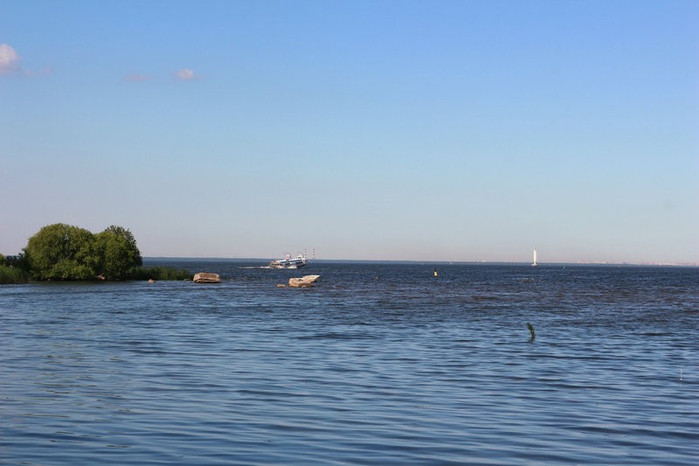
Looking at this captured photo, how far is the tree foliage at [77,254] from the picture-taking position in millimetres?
119938

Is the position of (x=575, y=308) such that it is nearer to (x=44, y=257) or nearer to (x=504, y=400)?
(x=504, y=400)

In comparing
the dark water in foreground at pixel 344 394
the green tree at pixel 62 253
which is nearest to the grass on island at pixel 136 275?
the green tree at pixel 62 253

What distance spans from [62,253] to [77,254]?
2339 millimetres

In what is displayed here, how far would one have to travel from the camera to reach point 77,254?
404 feet

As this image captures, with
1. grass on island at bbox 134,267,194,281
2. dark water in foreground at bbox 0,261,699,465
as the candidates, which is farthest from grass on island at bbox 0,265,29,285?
dark water in foreground at bbox 0,261,699,465

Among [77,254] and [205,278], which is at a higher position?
[77,254]

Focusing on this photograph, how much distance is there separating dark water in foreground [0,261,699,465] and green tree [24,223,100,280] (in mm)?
74701

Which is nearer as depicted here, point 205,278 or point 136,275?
point 205,278

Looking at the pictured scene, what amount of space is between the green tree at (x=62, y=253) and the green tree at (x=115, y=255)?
5.22 ft

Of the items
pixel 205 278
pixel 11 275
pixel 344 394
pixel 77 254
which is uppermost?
pixel 77 254

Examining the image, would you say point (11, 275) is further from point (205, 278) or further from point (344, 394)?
point (344, 394)

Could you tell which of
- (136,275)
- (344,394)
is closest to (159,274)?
(136,275)

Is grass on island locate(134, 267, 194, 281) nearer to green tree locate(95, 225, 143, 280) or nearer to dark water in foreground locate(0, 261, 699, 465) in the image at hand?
green tree locate(95, 225, 143, 280)

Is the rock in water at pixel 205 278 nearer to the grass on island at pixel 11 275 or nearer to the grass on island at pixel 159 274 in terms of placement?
the grass on island at pixel 159 274
